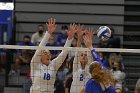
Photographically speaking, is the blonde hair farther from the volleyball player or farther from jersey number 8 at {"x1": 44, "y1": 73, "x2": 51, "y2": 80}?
jersey number 8 at {"x1": 44, "y1": 73, "x2": 51, "y2": 80}

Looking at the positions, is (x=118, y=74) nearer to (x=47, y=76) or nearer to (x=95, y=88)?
(x=47, y=76)

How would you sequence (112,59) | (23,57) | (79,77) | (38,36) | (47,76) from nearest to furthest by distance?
(47,76) → (79,77) → (112,59) → (23,57) → (38,36)

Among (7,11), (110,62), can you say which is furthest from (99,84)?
(7,11)

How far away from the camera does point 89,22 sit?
15508 mm

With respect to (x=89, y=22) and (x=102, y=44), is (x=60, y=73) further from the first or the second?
(x=89, y=22)

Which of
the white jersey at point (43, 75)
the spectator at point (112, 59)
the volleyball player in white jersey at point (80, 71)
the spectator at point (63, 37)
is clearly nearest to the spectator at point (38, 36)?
the spectator at point (63, 37)

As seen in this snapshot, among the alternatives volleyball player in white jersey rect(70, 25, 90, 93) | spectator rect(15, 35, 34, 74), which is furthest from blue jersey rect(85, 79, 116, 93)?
spectator rect(15, 35, 34, 74)

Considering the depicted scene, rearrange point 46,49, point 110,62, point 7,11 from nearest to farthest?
point 46,49 < point 110,62 < point 7,11

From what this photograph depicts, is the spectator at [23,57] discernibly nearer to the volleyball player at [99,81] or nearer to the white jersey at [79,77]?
the white jersey at [79,77]

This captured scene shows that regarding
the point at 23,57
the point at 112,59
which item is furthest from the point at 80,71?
the point at 23,57

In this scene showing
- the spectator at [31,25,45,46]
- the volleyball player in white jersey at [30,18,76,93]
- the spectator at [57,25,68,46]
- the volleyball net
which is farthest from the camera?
the spectator at [31,25,45,46]

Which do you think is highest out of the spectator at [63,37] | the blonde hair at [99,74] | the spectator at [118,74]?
the spectator at [63,37]

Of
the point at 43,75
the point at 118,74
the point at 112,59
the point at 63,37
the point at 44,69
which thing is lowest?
the point at 118,74

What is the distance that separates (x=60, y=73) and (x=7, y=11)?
558 cm
